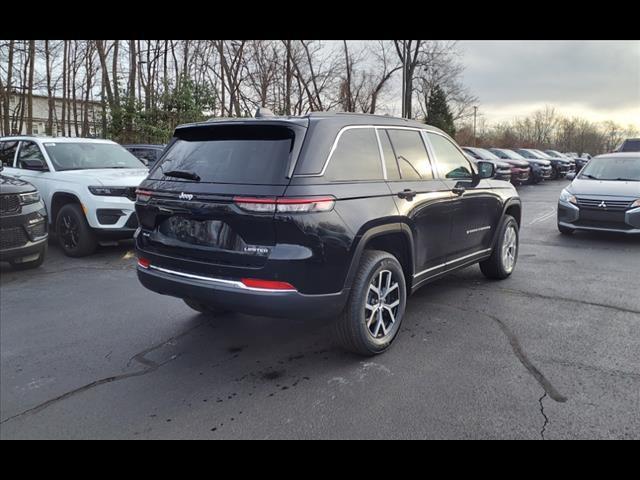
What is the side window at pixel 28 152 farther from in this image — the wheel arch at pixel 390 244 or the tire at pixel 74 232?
the wheel arch at pixel 390 244

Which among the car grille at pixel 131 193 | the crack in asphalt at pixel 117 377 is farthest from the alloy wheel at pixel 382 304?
the car grille at pixel 131 193

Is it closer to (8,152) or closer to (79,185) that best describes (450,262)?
(79,185)

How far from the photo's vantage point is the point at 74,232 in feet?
23.7

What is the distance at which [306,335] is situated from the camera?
421 cm

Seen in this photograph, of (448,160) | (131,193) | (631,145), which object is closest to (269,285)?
(448,160)

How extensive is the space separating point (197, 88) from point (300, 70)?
1263 centimetres

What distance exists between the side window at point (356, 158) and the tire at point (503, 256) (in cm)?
253

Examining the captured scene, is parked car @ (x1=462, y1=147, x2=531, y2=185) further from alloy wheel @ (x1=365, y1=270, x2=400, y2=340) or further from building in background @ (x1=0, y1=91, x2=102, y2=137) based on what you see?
alloy wheel @ (x1=365, y1=270, x2=400, y2=340)

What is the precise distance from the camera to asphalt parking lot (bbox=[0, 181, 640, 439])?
9.27 feet

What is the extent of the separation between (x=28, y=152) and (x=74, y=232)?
6.97 ft

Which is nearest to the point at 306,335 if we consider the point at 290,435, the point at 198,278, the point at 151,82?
the point at 198,278

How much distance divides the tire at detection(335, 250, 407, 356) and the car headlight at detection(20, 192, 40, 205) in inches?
189
